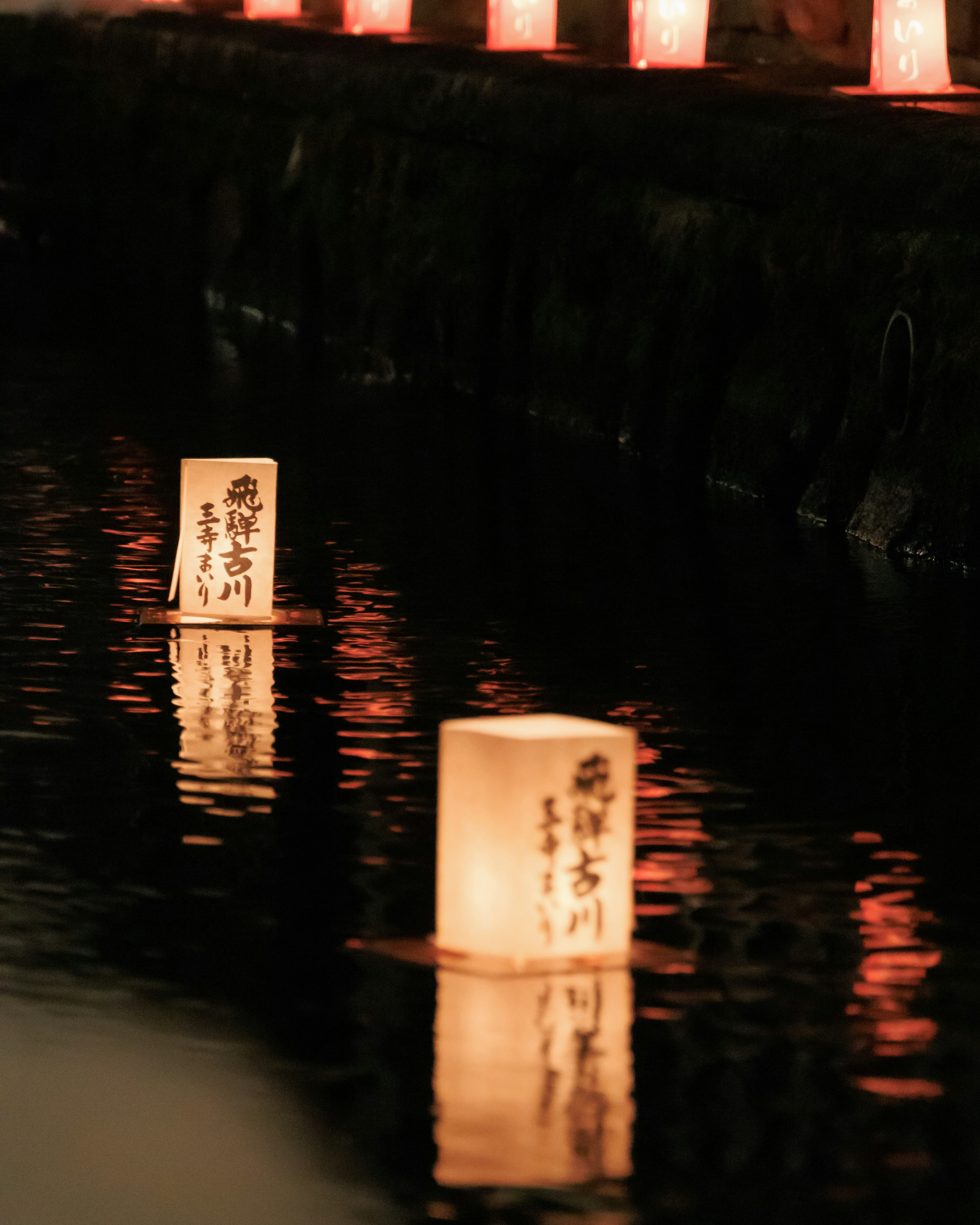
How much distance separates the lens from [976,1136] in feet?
16.0

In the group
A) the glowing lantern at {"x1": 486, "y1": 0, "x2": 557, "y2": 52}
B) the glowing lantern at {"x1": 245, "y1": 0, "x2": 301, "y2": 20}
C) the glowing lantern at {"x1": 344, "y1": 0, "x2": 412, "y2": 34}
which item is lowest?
the glowing lantern at {"x1": 486, "y1": 0, "x2": 557, "y2": 52}

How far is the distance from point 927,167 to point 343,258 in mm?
9146

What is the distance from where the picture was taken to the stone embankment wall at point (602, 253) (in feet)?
40.9

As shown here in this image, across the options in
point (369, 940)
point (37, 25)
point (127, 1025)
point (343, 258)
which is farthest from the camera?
point (37, 25)

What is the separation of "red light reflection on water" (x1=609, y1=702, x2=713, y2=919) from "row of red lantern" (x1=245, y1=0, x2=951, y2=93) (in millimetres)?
7538

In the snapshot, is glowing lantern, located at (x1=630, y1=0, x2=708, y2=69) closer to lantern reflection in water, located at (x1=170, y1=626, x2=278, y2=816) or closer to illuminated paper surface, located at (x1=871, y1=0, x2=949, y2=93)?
illuminated paper surface, located at (x1=871, y1=0, x2=949, y2=93)

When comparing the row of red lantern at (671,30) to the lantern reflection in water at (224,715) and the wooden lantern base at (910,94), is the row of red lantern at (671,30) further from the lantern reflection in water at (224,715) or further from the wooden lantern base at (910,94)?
the lantern reflection in water at (224,715)

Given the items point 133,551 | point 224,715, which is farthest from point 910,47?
point 224,715

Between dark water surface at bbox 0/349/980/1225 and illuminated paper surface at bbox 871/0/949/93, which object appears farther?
illuminated paper surface at bbox 871/0/949/93

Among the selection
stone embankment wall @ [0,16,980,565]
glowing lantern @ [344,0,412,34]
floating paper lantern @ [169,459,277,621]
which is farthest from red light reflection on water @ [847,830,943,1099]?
glowing lantern @ [344,0,412,34]

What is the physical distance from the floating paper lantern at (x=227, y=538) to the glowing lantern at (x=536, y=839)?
4122mm

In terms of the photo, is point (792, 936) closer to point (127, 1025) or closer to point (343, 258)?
point (127, 1025)

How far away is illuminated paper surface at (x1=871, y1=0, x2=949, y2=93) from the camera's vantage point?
48.2ft

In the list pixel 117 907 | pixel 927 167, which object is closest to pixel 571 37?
pixel 927 167
